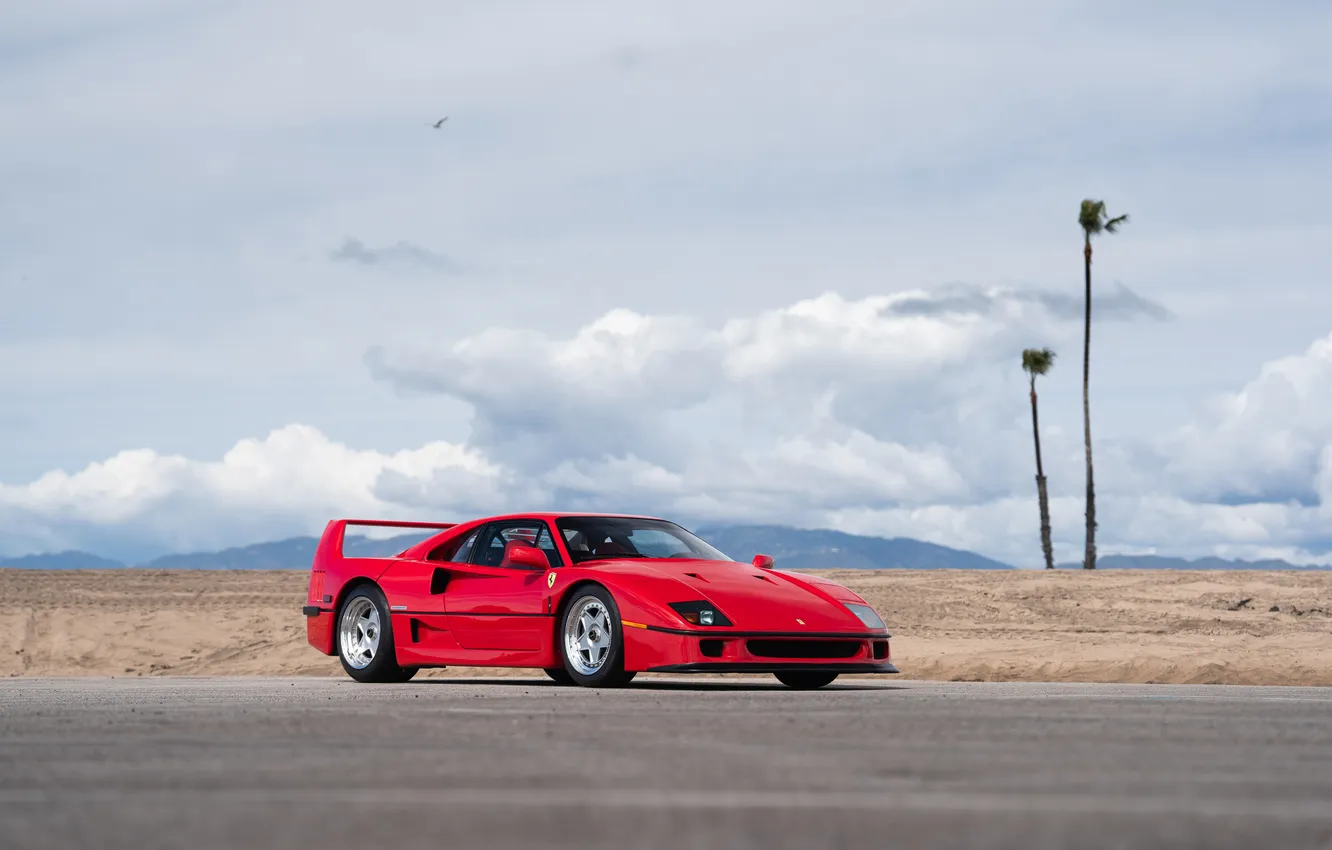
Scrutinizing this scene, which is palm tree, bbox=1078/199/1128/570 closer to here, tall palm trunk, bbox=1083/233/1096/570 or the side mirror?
tall palm trunk, bbox=1083/233/1096/570

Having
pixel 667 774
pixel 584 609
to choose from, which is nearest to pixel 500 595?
pixel 584 609

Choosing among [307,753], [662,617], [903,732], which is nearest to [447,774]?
[307,753]

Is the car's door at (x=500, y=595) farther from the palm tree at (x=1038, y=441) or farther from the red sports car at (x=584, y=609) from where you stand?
the palm tree at (x=1038, y=441)

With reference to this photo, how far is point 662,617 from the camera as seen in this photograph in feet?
38.7

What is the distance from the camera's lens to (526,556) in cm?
1274

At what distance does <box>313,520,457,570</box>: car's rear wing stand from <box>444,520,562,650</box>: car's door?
3.65 feet

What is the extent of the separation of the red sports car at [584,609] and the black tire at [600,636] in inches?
0.4

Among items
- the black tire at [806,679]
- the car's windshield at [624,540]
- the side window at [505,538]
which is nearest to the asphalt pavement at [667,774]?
the black tire at [806,679]

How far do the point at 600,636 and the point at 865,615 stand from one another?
6.56ft

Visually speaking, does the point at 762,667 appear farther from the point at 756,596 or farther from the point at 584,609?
the point at 584,609

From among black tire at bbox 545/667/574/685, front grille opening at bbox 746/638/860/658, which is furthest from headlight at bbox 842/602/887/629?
black tire at bbox 545/667/574/685

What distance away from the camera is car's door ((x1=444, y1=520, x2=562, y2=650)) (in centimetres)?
1275

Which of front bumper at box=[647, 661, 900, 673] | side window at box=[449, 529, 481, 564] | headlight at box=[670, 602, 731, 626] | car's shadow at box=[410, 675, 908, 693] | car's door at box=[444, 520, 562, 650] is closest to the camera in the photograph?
front bumper at box=[647, 661, 900, 673]

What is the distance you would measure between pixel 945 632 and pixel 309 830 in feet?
66.2
